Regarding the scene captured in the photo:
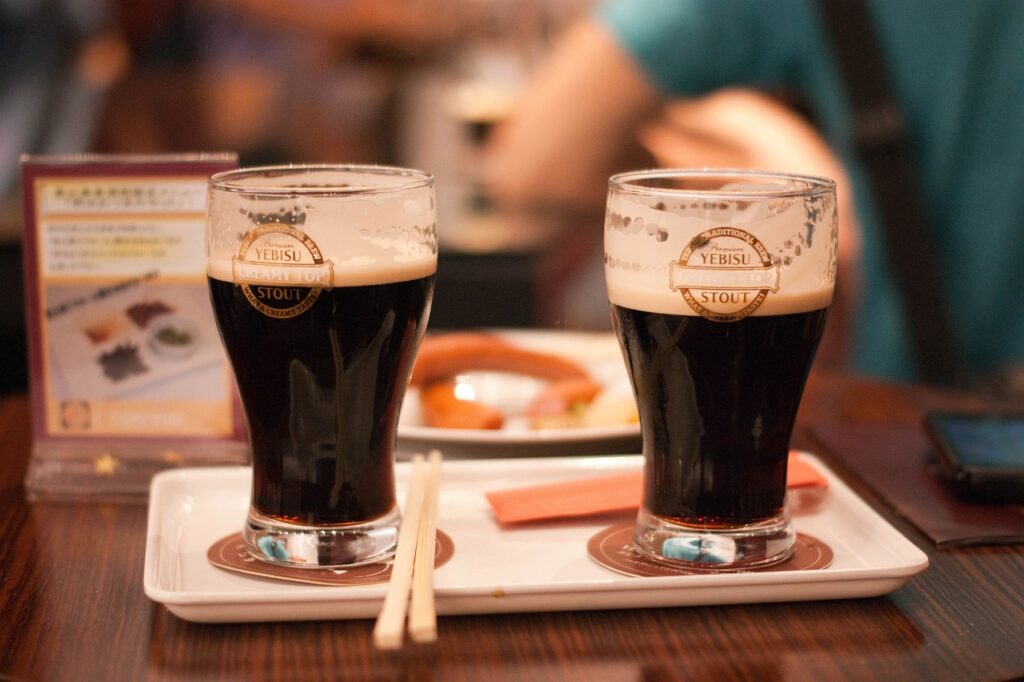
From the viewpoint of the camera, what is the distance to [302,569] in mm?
761

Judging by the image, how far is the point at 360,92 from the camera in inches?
166

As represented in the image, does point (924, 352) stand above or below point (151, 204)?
below

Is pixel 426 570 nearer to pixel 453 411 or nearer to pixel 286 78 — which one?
pixel 453 411

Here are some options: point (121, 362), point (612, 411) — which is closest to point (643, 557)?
point (612, 411)

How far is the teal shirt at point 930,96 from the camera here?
74.5 inches

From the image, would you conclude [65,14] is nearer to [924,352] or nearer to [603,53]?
[603,53]

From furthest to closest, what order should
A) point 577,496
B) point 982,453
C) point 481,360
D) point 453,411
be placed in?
1. point 481,360
2. point 453,411
3. point 982,453
4. point 577,496

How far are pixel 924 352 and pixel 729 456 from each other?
1.28 metres

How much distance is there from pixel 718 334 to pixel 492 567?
22 centimetres

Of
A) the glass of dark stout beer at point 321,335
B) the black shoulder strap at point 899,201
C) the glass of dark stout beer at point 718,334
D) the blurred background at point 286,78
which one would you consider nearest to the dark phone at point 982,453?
the glass of dark stout beer at point 718,334

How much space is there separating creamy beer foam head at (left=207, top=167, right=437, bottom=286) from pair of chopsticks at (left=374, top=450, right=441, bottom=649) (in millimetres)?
170

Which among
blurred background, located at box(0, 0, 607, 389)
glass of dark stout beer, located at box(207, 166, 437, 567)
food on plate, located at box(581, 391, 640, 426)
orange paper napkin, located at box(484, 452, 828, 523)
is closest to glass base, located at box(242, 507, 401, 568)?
glass of dark stout beer, located at box(207, 166, 437, 567)

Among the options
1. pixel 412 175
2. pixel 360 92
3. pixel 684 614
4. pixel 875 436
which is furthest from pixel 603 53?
pixel 360 92

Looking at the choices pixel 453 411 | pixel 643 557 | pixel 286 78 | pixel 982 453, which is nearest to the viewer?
pixel 643 557
